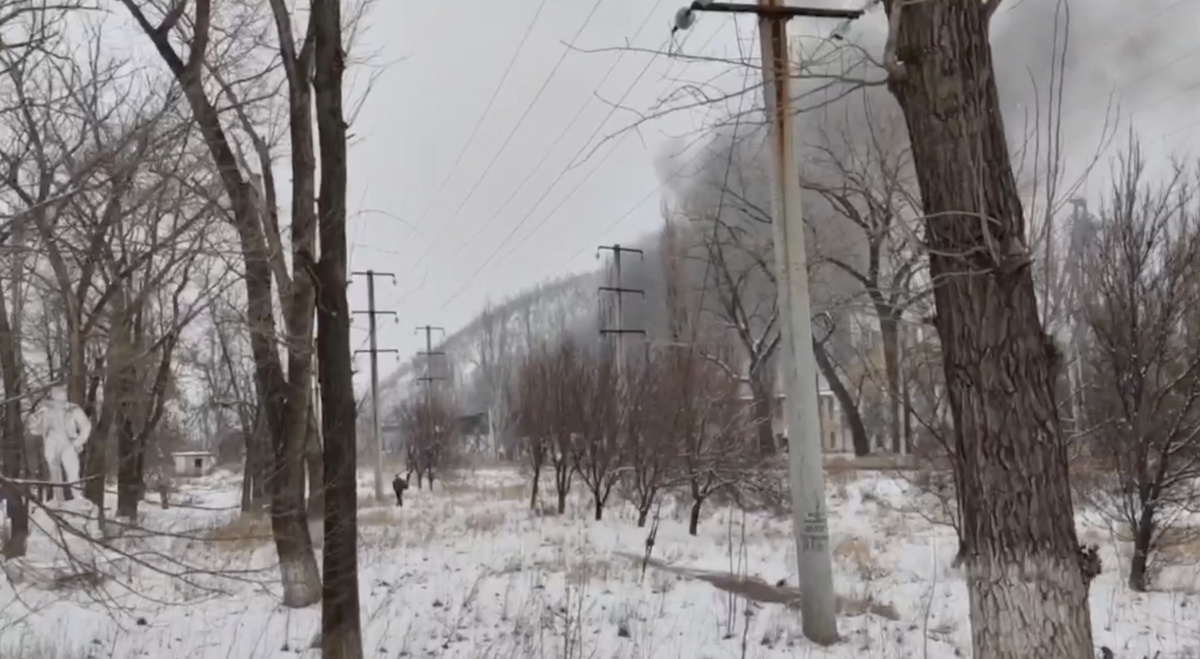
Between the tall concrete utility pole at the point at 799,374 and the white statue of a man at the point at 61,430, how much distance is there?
15.9ft

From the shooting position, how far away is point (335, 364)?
6.30 metres

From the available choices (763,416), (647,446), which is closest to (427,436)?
(763,416)

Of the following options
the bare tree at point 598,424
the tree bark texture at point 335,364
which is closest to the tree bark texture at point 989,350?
the tree bark texture at point 335,364

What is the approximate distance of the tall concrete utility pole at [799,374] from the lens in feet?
22.8

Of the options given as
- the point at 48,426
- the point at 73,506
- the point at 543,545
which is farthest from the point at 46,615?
the point at 543,545

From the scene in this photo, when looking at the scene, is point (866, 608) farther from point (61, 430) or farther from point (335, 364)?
point (61, 430)

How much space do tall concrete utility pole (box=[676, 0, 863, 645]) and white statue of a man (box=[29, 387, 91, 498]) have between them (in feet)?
15.9

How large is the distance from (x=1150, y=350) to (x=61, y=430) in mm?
9007

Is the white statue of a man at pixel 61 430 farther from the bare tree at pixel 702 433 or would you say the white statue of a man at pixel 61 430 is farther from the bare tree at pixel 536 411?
the bare tree at pixel 536 411

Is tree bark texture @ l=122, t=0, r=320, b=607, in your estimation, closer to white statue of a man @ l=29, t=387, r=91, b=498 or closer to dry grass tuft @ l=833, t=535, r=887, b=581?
white statue of a man @ l=29, t=387, r=91, b=498

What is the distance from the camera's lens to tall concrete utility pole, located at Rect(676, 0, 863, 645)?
22.8ft

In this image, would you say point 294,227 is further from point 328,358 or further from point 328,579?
point 328,579

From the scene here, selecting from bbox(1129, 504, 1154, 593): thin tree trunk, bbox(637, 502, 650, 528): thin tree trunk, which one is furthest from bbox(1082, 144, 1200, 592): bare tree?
bbox(637, 502, 650, 528): thin tree trunk

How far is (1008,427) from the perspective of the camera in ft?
10.3
